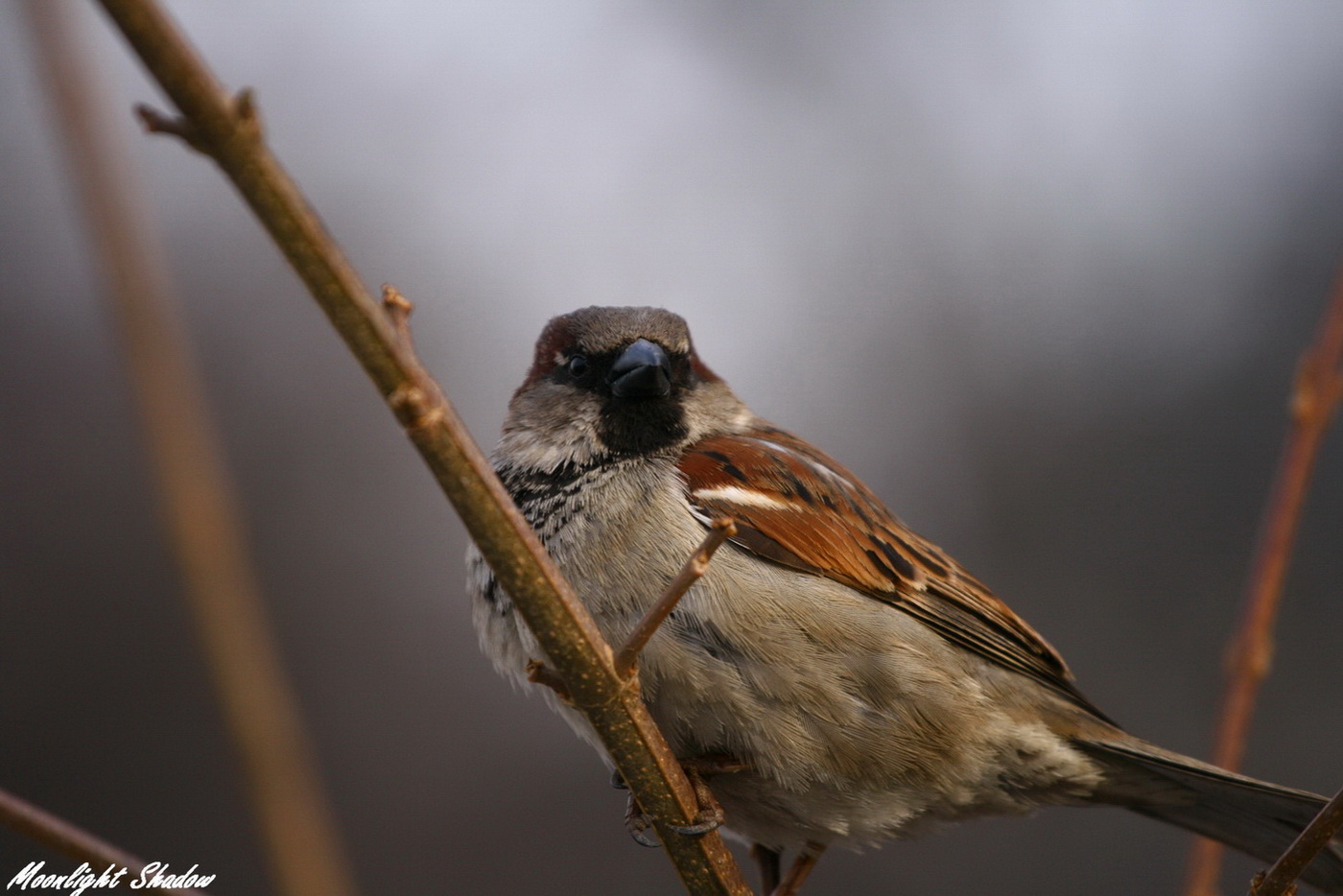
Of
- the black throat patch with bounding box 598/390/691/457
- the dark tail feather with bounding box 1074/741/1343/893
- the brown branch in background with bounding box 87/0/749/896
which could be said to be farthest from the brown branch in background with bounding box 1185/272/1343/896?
the black throat patch with bounding box 598/390/691/457

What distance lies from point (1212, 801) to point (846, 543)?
906 mm

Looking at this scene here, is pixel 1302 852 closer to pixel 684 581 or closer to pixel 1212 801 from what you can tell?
pixel 684 581

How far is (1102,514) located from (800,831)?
378cm

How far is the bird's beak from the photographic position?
2570 millimetres

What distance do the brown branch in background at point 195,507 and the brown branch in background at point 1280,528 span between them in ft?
4.24

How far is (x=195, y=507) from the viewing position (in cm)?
114

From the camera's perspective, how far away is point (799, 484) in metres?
2.65

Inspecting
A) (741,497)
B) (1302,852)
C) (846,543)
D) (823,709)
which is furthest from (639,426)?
(1302,852)

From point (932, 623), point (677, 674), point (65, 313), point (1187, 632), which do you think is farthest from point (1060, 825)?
point (65, 313)

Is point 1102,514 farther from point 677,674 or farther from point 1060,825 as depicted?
point 677,674

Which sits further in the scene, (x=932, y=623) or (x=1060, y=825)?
(x=1060, y=825)

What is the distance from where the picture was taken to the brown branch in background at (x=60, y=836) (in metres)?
1.15

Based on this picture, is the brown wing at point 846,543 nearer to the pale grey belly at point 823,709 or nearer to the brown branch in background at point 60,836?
the pale grey belly at point 823,709

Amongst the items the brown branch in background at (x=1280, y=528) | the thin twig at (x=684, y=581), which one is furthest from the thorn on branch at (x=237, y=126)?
the brown branch in background at (x=1280, y=528)
